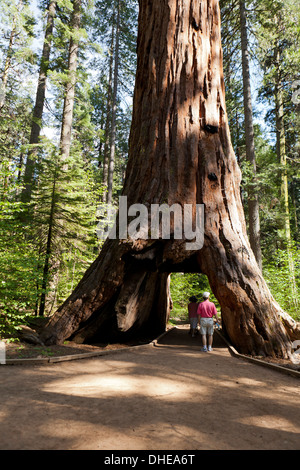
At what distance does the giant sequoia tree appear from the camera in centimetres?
661

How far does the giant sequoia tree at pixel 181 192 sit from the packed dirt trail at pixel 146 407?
70.0 inches

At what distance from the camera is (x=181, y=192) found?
735 cm

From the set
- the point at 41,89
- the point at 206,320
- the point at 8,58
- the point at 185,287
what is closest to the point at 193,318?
the point at 206,320

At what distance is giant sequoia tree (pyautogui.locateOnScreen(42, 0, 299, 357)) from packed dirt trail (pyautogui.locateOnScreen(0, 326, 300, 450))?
1778 mm

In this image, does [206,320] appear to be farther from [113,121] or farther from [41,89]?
[113,121]

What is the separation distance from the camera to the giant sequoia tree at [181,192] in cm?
661

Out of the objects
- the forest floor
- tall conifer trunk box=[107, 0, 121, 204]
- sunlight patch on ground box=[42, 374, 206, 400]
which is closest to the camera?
sunlight patch on ground box=[42, 374, 206, 400]

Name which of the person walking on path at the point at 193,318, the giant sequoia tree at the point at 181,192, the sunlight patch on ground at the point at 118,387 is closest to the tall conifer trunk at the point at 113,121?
the person walking on path at the point at 193,318

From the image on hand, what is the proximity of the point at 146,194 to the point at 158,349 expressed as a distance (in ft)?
12.6

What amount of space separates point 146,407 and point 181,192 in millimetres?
5255

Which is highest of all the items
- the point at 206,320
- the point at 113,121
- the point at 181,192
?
the point at 113,121

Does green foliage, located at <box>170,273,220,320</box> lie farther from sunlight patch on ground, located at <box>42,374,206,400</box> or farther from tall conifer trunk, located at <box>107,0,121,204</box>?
sunlight patch on ground, located at <box>42,374,206,400</box>

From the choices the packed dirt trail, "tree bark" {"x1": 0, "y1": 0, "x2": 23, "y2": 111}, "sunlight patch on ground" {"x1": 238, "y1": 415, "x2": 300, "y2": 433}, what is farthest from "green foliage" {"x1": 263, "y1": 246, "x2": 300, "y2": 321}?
"tree bark" {"x1": 0, "y1": 0, "x2": 23, "y2": 111}

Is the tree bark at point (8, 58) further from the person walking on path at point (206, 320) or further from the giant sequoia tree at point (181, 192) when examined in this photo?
the person walking on path at point (206, 320)
